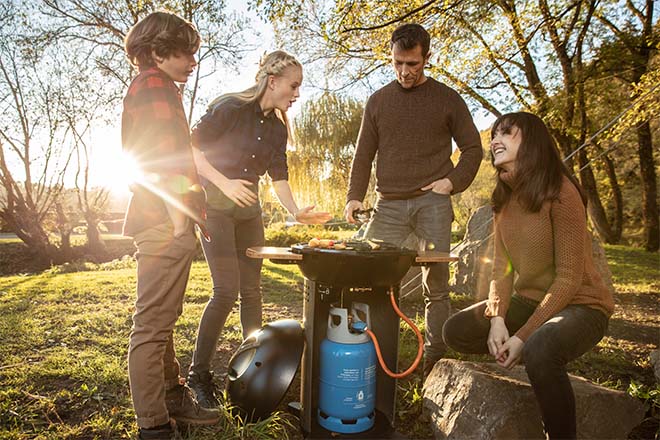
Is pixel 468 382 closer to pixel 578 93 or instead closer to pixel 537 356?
pixel 537 356

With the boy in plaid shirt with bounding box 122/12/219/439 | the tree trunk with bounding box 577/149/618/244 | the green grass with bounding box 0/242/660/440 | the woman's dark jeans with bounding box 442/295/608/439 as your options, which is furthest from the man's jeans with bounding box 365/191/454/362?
→ the tree trunk with bounding box 577/149/618/244

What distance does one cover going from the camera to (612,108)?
936 centimetres

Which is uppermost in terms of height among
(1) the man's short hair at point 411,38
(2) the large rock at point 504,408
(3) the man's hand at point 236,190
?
(1) the man's short hair at point 411,38

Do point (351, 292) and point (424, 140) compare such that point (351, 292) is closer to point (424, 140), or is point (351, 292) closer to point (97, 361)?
point (424, 140)

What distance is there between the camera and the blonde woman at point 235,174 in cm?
209

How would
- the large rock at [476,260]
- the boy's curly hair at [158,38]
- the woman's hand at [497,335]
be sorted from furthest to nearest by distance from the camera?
the large rock at [476,260]
the woman's hand at [497,335]
the boy's curly hair at [158,38]

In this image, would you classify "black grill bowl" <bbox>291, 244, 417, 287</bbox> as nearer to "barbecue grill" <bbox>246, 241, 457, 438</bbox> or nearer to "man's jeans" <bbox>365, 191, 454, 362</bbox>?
"barbecue grill" <bbox>246, 241, 457, 438</bbox>

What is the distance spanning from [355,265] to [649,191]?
12.0 m

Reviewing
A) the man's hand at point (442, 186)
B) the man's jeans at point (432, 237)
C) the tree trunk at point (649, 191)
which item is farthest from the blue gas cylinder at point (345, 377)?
the tree trunk at point (649, 191)

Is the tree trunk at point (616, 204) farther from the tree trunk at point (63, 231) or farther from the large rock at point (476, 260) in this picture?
the tree trunk at point (63, 231)

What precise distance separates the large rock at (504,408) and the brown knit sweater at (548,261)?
1.04ft

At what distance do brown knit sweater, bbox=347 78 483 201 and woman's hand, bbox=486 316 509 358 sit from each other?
2.69 ft

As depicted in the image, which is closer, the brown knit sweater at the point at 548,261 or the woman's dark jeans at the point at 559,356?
the woman's dark jeans at the point at 559,356

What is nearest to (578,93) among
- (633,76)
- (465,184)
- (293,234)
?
(633,76)
